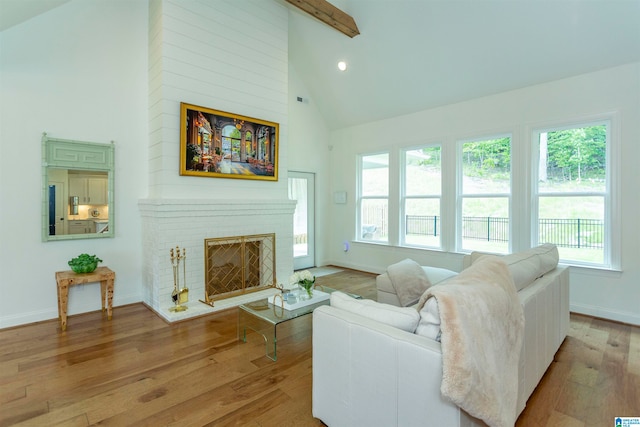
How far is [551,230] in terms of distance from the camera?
13.1 feet

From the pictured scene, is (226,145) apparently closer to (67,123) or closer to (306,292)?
(67,123)

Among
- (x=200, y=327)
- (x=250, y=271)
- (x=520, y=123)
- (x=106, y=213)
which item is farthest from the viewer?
(x=250, y=271)

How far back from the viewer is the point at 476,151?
4641mm

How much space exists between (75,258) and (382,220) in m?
4.43

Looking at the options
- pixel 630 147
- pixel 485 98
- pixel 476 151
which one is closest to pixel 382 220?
pixel 476 151

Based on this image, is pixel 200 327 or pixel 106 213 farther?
pixel 106 213

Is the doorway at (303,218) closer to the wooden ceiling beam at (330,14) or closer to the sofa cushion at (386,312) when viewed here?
the wooden ceiling beam at (330,14)

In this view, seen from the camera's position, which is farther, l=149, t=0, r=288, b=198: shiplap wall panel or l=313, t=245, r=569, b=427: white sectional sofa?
l=149, t=0, r=288, b=198: shiplap wall panel

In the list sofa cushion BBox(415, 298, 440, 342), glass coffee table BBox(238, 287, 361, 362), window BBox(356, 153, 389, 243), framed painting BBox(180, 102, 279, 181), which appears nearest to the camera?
sofa cushion BBox(415, 298, 440, 342)

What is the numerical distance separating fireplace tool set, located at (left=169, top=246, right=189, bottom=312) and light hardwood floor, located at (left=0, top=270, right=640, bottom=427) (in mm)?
281

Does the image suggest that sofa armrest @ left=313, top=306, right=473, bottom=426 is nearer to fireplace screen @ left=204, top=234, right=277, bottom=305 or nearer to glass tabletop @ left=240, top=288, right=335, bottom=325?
glass tabletop @ left=240, top=288, right=335, bottom=325

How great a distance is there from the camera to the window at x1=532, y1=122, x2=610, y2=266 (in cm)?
365

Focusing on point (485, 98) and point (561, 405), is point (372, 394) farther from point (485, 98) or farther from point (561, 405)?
point (485, 98)

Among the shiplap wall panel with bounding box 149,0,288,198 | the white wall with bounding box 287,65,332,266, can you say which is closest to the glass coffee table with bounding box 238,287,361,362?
the shiplap wall panel with bounding box 149,0,288,198
